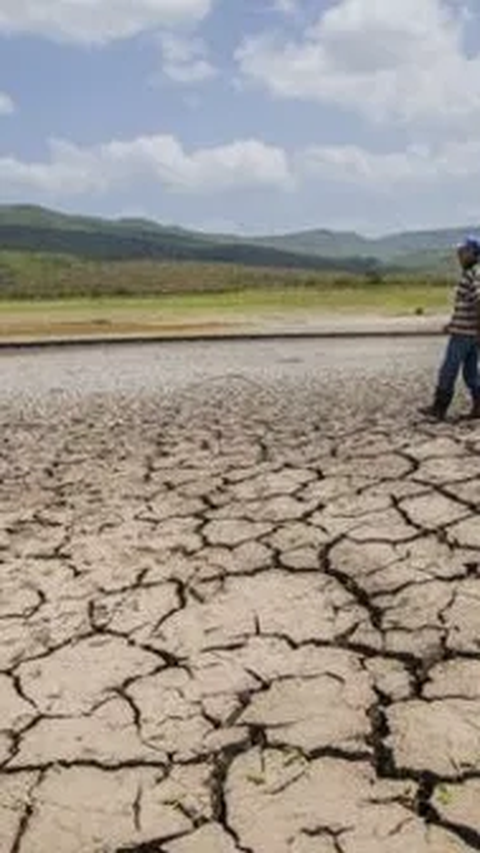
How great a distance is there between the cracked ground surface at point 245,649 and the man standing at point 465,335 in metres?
1.00

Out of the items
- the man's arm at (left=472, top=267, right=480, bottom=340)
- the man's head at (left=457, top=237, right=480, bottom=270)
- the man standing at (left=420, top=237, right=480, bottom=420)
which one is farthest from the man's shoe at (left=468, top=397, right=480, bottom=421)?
the man's head at (left=457, top=237, right=480, bottom=270)

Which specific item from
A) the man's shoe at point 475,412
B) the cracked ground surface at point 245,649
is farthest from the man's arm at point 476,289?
the cracked ground surface at point 245,649

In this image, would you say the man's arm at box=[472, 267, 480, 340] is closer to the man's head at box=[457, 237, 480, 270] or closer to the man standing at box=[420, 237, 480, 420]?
the man standing at box=[420, 237, 480, 420]

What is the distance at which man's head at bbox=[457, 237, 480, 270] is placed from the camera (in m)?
8.70

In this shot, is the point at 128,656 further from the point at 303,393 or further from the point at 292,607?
the point at 303,393

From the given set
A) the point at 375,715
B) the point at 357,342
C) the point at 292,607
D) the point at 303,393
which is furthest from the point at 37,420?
the point at 357,342

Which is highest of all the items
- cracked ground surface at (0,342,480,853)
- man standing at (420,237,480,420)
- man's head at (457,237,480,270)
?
man's head at (457,237,480,270)

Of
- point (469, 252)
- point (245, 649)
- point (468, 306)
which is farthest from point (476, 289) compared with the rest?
point (245, 649)

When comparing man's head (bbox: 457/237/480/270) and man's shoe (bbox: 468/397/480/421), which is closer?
man's head (bbox: 457/237/480/270)

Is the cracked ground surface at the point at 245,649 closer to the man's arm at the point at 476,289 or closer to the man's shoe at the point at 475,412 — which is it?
the man's shoe at the point at 475,412

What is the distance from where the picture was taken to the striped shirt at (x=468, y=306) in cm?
896

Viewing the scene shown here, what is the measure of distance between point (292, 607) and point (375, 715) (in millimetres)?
1109

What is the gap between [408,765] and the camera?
11.9 ft

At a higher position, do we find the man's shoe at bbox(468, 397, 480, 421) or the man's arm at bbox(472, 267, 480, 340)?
the man's arm at bbox(472, 267, 480, 340)
